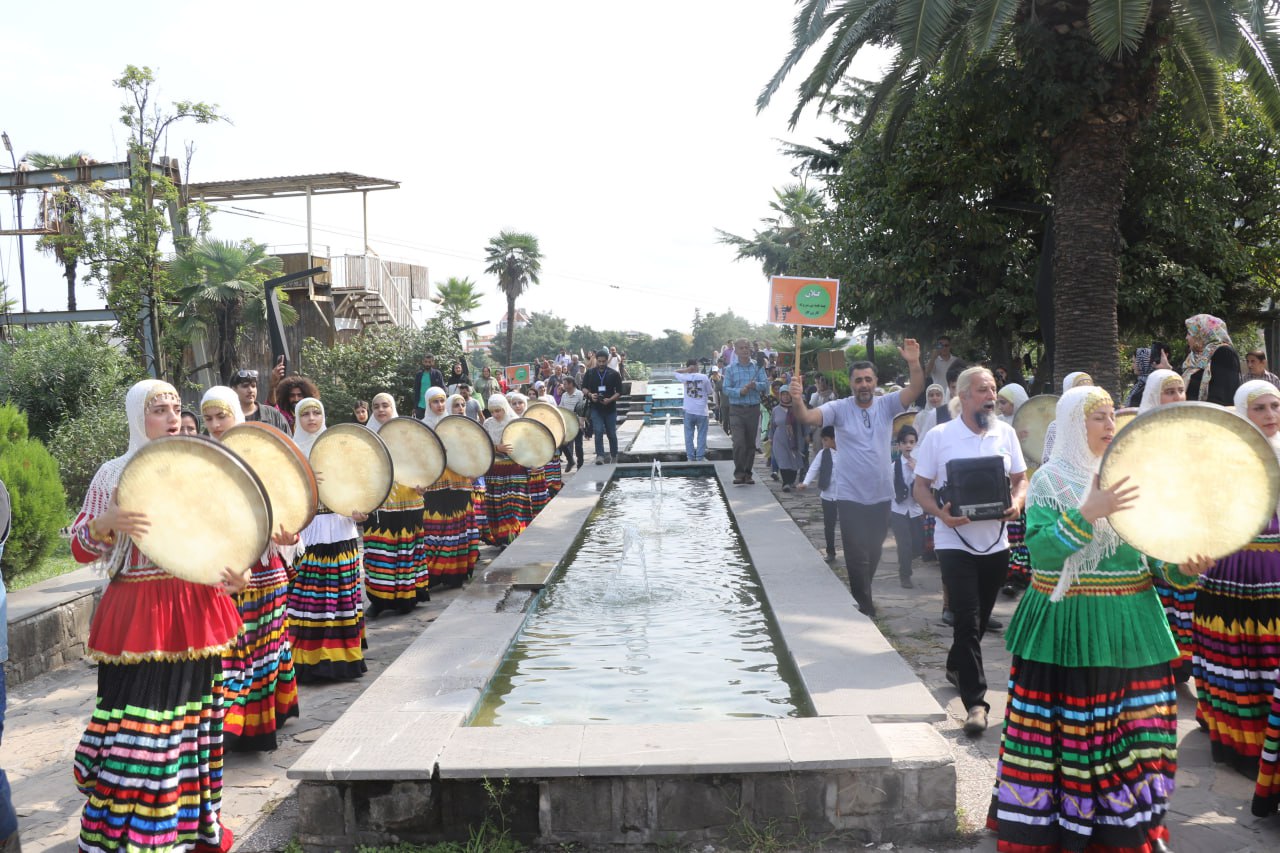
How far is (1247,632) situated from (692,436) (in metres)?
13.7

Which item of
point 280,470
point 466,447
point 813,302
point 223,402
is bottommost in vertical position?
point 466,447

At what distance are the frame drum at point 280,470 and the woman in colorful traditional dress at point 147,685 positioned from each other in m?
0.60

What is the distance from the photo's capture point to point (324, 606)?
695 cm

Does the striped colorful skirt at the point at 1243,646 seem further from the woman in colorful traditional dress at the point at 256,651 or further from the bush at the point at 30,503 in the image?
the bush at the point at 30,503

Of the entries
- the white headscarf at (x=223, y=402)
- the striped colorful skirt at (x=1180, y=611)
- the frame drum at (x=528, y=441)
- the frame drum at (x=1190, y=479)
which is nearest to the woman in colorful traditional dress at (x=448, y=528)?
the frame drum at (x=528, y=441)

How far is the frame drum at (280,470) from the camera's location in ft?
16.0

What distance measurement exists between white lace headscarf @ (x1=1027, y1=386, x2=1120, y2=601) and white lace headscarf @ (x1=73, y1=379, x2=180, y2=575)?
146 inches

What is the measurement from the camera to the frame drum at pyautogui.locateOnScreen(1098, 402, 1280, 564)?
3705mm

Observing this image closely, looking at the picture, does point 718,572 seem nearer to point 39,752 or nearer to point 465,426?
point 465,426

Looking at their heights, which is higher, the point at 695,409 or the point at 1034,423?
the point at 1034,423

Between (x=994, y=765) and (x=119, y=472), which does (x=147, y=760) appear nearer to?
(x=119, y=472)

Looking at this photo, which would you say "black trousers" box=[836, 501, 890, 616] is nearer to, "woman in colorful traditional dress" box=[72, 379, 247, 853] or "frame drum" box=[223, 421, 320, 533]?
"frame drum" box=[223, 421, 320, 533]

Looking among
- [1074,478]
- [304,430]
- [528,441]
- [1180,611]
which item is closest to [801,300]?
[1180,611]

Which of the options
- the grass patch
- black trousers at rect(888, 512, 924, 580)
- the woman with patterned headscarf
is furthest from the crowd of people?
the woman with patterned headscarf
